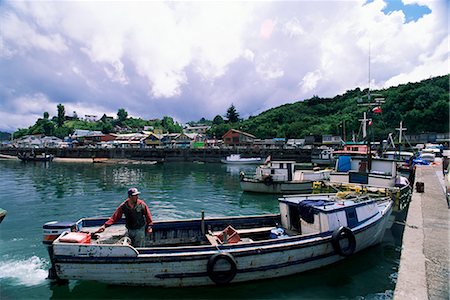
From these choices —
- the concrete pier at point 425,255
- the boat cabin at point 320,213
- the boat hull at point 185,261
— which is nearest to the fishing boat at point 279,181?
the concrete pier at point 425,255

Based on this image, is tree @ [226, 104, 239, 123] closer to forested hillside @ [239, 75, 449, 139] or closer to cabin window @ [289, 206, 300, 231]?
forested hillside @ [239, 75, 449, 139]

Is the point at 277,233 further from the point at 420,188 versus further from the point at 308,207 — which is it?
the point at 420,188

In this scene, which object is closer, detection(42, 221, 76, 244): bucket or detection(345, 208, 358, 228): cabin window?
detection(42, 221, 76, 244): bucket

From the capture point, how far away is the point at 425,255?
28.7ft

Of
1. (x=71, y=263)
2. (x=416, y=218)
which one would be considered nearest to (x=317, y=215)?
(x=416, y=218)

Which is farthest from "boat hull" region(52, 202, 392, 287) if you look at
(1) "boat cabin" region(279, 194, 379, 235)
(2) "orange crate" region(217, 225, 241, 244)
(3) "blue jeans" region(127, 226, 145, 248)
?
(2) "orange crate" region(217, 225, 241, 244)

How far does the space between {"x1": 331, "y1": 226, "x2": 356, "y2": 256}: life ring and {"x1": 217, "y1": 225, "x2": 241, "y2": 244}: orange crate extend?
3459 mm

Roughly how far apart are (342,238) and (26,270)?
11.6m

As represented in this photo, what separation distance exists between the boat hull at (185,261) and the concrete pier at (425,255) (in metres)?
2.59

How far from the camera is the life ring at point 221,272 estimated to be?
8.38m

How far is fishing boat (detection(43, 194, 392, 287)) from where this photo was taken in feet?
26.3

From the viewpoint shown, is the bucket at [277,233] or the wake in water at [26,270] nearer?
the wake in water at [26,270]

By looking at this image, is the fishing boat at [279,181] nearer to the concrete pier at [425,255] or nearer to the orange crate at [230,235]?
the concrete pier at [425,255]

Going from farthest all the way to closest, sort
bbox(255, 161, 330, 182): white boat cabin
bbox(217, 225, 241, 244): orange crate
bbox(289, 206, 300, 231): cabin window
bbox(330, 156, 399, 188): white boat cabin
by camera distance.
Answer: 1. bbox(255, 161, 330, 182): white boat cabin
2. bbox(330, 156, 399, 188): white boat cabin
3. bbox(289, 206, 300, 231): cabin window
4. bbox(217, 225, 241, 244): orange crate
